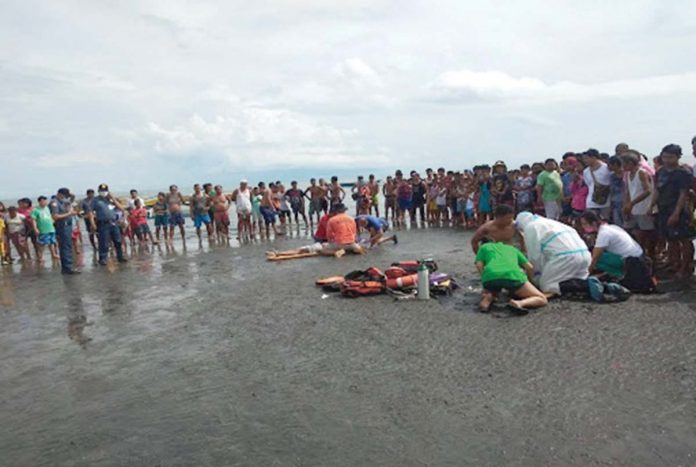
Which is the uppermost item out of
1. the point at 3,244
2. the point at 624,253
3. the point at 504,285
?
the point at 3,244

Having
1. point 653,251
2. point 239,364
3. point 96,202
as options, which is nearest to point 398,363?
point 239,364

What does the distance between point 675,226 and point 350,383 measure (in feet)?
18.3

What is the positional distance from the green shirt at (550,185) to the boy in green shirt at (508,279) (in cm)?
494

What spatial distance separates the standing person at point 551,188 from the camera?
36.2 ft

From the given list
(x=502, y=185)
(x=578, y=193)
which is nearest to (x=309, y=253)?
(x=502, y=185)

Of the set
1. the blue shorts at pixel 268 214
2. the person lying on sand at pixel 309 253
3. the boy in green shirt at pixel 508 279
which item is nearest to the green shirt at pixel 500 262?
the boy in green shirt at pixel 508 279

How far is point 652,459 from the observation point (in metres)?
3.15

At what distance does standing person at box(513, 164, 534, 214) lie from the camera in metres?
12.6

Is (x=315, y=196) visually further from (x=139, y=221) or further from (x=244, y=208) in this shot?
(x=139, y=221)

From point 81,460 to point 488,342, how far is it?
12.4 ft

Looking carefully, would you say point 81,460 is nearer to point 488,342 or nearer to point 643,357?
point 488,342

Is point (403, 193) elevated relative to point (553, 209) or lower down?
elevated

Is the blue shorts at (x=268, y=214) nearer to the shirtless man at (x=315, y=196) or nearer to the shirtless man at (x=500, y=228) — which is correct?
the shirtless man at (x=315, y=196)

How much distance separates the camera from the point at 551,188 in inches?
437
